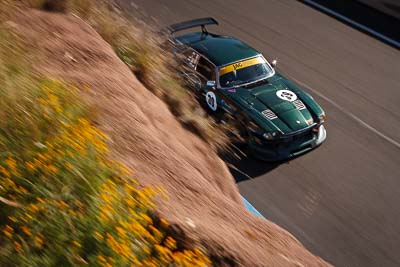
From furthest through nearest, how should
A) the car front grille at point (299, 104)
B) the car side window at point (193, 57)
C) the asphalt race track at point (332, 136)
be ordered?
1. the car side window at point (193, 57)
2. the car front grille at point (299, 104)
3. the asphalt race track at point (332, 136)

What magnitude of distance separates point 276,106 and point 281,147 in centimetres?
76

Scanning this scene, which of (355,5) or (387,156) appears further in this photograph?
(355,5)

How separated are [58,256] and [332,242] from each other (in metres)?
5.75

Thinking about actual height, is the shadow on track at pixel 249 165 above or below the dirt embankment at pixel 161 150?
below

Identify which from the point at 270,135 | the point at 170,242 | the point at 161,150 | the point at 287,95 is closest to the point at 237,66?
the point at 287,95

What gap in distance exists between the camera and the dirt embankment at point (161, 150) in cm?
461

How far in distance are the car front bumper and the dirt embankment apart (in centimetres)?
318

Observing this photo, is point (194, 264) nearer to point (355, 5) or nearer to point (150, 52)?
point (150, 52)

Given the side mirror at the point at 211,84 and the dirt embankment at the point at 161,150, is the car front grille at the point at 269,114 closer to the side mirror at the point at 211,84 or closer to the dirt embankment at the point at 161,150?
the side mirror at the point at 211,84

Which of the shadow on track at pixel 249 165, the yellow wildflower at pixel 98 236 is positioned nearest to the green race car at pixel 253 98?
the shadow on track at pixel 249 165

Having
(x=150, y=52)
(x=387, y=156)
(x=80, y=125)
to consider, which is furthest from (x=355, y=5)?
(x=80, y=125)

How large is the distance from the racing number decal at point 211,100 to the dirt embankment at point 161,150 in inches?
139

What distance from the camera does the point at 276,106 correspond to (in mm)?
9930

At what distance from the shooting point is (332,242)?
8359 mm
